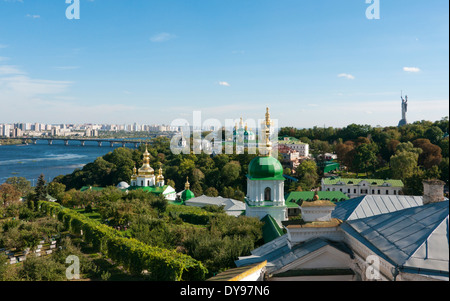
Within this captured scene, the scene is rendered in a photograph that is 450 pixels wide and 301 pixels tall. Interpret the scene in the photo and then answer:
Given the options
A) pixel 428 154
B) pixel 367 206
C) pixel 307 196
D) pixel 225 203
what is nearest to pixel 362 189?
pixel 307 196

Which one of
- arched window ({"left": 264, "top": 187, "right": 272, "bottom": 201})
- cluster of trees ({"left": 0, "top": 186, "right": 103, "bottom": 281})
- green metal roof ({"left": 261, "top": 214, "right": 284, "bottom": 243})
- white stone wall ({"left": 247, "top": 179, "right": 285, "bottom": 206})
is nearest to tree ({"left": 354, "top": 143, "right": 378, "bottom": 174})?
white stone wall ({"left": 247, "top": 179, "right": 285, "bottom": 206})

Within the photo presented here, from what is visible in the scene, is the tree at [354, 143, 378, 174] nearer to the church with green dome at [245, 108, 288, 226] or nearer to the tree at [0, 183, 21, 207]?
the church with green dome at [245, 108, 288, 226]

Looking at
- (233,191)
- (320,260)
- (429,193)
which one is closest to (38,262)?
(320,260)

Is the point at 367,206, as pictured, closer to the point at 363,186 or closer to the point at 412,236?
the point at 412,236

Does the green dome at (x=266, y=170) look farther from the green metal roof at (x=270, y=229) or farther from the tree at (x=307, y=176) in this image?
the tree at (x=307, y=176)

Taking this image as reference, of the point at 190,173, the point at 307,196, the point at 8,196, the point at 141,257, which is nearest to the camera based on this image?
the point at 141,257

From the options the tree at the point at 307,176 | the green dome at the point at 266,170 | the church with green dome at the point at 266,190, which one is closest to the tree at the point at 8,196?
the church with green dome at the point at 266,190
